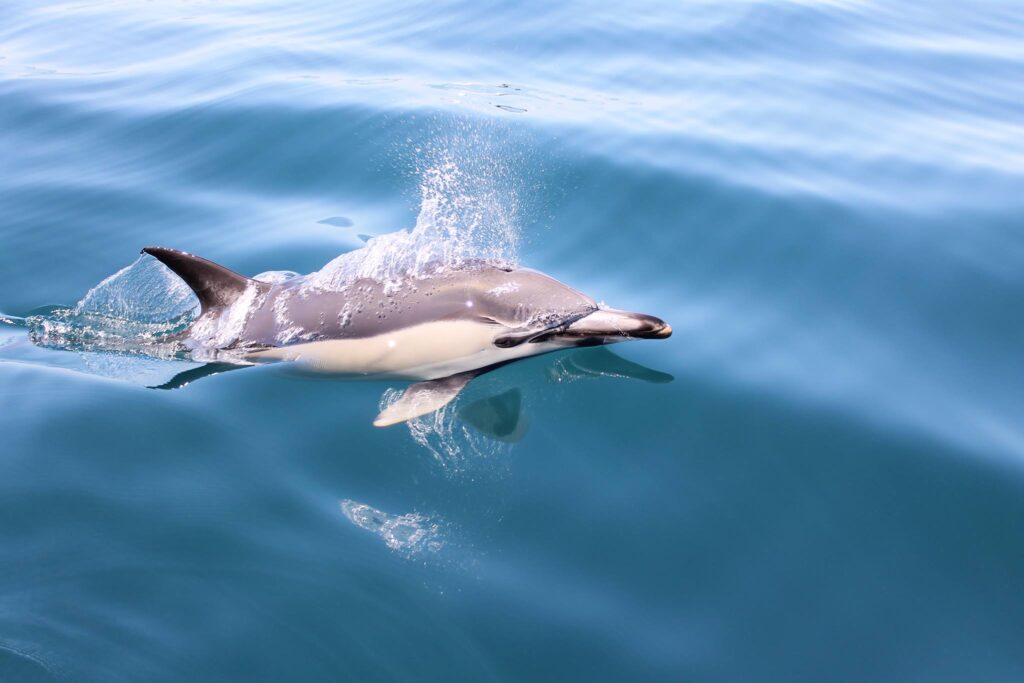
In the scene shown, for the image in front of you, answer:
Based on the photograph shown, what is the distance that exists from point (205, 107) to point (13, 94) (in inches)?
115

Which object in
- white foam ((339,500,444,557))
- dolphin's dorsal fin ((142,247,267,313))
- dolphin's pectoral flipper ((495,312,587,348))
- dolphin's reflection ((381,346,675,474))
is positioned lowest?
white foam ((339,500,444,557))

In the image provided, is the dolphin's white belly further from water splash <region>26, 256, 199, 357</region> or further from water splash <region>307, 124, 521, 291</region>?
water splash <region>26, 256, 199, 357</region>

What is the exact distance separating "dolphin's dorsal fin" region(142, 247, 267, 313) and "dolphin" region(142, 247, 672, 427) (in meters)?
0.01

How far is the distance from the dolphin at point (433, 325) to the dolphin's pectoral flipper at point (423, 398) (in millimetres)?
13

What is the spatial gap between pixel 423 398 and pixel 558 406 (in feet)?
2.69

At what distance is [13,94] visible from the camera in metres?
11.2

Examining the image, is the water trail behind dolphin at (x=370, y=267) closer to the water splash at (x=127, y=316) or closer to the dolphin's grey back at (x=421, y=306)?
the water splash at (x=127, y=316)

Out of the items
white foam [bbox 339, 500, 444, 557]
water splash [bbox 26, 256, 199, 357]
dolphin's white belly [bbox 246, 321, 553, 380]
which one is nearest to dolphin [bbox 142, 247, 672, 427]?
dolphin's white belly [bbox 246, 321, 553, 380]

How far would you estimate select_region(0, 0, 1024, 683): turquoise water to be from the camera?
3.73 meters

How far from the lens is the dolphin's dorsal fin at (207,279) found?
5609 mm

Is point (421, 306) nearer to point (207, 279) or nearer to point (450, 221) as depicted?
point (207, 279)

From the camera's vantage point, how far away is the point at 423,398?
5.31 meters

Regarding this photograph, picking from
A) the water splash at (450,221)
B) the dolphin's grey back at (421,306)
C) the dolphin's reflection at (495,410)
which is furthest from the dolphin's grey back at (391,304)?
the dolphin's reflection at (495,410)

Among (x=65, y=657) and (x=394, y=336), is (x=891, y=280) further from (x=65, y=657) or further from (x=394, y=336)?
(x=65, y=657)
